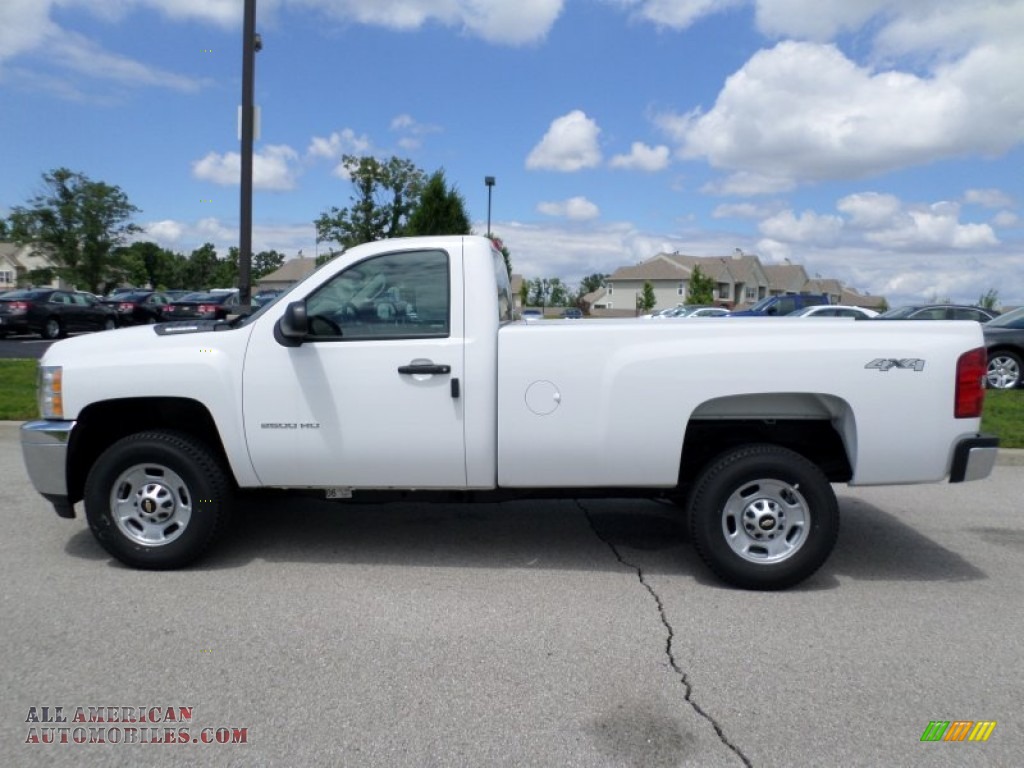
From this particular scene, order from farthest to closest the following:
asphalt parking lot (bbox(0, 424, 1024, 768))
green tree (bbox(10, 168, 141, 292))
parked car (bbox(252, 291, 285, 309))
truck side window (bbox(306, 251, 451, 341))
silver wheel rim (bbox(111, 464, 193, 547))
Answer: green tree (bbox(10, 168, 141, 292)) → parked car (bbox(252, 291, 285, 309)) → silver wheel rim (bbox(111, 464, 193, 547)) → truck side window (bbox(306, 251, 451, 341)) → asphalt parking lot (bbox(0, 424, 1024, 768))

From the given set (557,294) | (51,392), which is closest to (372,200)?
(51,392)

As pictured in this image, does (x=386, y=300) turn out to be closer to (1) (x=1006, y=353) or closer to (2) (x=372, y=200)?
(1) (x=1006, y=353)

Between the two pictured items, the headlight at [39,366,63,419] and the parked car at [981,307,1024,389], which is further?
the parked car at [981,307,1024,389]

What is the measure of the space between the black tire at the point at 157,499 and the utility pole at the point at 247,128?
19.6ft

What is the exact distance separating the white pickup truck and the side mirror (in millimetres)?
16

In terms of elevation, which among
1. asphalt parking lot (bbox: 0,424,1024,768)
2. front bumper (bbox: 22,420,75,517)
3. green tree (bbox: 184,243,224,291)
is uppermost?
green tree (bbox: 184,243,224,291)

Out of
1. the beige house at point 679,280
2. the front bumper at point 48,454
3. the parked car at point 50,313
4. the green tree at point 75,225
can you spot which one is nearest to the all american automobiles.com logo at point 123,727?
the front bumper at point 48,454

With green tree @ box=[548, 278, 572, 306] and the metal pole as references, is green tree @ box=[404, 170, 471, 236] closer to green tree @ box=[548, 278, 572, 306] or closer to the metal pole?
the metal pole

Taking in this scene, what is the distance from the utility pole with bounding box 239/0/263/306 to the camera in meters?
10.3

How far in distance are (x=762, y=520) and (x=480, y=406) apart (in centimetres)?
168

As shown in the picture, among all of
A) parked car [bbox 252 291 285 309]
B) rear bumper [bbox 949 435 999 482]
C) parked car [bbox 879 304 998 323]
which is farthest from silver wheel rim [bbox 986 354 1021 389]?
→ parked car [bbox 252 291 285 309]

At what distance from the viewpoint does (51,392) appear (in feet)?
15.5

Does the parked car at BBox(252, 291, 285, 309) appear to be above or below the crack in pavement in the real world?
above

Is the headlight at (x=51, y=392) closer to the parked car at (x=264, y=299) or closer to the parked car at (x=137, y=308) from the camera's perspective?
the parked car at (x=264, y=299)
